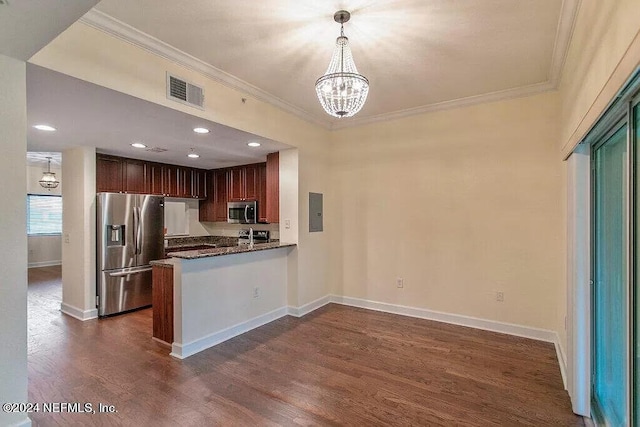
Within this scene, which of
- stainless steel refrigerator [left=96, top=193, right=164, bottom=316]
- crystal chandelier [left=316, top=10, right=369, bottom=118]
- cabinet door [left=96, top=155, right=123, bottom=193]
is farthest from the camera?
cabinet door [left=96, top=155, right=123, bottom=193]

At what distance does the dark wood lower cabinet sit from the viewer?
3.39m

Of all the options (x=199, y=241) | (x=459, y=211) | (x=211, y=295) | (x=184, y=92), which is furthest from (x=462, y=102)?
(x=199, y=241)

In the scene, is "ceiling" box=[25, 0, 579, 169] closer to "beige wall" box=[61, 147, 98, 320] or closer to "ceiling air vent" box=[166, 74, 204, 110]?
"ceiling air vent" box=[166, 74, 204, 110]

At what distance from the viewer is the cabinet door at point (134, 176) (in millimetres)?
5004

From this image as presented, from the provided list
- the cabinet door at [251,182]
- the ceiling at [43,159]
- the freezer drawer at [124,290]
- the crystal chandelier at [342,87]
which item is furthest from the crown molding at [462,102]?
the ceiling at [43,159]

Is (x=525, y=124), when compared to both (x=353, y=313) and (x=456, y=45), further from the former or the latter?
(x=353, y=313)

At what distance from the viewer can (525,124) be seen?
356 centimetres

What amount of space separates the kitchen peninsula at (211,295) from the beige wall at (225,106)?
50 centimetres

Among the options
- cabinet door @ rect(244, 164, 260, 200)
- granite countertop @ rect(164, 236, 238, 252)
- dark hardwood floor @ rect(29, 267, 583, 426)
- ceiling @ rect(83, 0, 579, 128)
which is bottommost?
dark hardwood floor @ rect(29, 267, 583, 426)

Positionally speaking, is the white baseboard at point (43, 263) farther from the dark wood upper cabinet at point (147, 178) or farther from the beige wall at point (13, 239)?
the beige wall at point (13, 239)

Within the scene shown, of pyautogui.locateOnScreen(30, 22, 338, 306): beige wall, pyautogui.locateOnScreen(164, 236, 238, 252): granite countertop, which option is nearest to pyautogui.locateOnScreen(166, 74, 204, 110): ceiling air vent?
pyautogui.locateOnScreen(30, 22, 338, 306): beige wall

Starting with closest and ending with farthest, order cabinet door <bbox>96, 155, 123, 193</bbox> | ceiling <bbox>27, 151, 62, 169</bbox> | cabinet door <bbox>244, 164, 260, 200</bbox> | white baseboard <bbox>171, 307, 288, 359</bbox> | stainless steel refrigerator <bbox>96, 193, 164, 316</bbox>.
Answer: white baseboard <bbox>171, 307, 288, 359</bbox> → stainless steel refrigerator <bbox>96, 193, 164, 316</bbox> → cabinet door <bbox>96, 155, 123, 193</bbox> → cabinet door <bbox>244, 164, 260, 200</bbox> → ceiling <bbox>27, 151, 62, 169</bbox>

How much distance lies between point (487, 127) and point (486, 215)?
107 centimetres

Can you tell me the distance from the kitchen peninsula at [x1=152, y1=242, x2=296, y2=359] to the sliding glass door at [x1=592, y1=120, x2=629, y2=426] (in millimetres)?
3211
